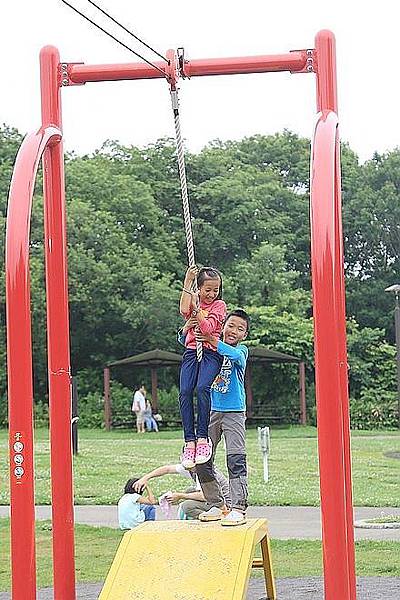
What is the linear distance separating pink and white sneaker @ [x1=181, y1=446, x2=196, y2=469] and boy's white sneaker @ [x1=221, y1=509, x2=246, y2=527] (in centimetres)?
35

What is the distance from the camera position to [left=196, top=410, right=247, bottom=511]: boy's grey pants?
285 inches

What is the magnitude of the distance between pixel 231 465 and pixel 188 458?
45 centimetres

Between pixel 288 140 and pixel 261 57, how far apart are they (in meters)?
36.5

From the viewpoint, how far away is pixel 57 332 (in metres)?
7.09

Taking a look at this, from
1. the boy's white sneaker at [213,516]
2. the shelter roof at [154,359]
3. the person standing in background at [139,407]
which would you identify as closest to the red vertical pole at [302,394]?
the shelter roof at [154,359]

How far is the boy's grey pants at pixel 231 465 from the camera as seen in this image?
7.25m

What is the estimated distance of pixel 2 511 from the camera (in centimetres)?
1524

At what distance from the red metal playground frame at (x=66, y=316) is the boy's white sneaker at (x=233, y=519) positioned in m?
0.63

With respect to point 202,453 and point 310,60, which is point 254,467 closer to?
point 202,453

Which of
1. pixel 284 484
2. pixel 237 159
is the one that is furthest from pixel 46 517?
pixel 237 159

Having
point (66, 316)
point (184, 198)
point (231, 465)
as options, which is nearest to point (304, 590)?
point (231, 465)

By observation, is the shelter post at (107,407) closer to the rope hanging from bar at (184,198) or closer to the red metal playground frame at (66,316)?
the red metal playground frame at (66,316)

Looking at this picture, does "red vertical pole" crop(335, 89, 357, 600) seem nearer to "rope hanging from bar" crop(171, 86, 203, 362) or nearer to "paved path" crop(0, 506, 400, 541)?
"rope hanging from bar" crop(171, 86, 203, 362)

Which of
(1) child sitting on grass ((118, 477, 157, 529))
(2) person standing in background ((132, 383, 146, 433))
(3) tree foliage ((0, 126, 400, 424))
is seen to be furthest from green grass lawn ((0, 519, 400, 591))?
(3) tree foliage ((0, 126, 400, 424))
